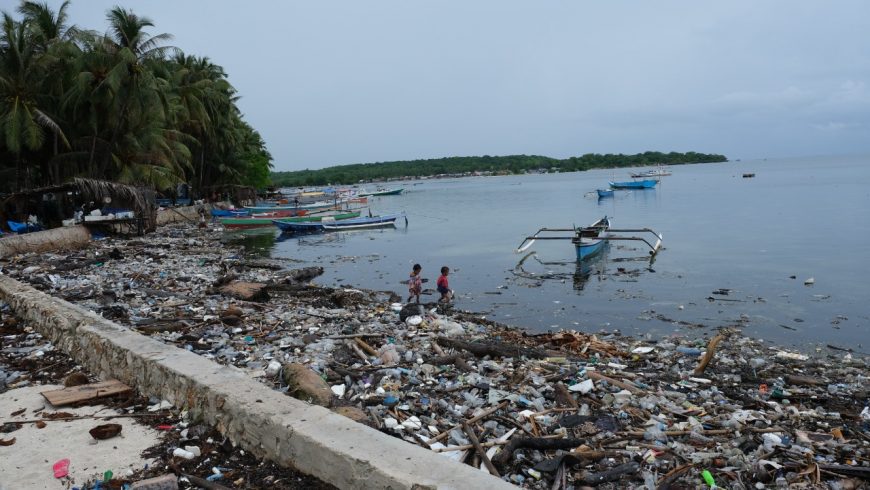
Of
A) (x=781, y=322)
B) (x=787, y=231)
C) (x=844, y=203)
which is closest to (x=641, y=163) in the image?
(x=844, y=203)

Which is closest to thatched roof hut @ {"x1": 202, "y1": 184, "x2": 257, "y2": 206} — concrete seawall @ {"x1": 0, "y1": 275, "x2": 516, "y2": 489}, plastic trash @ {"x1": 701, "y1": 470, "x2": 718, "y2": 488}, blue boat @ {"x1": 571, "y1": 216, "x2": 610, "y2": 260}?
blue boat @ {"x1": 571, "y1": 216, "x2": 610, "y2": 260}

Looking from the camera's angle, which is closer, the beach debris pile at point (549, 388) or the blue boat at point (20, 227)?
the beach debris pile at point (549, 388)

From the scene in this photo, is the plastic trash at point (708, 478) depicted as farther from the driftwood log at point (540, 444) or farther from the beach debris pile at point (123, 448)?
the beach debris pile at point (123, 448)

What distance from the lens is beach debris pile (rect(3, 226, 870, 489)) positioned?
480 centimetres

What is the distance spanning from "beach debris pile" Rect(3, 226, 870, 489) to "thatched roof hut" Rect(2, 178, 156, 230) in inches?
473

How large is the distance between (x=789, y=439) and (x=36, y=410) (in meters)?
6.81

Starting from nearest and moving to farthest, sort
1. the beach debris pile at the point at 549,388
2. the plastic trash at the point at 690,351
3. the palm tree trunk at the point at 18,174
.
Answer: the beach debris pile at the point at 549,388 < the plastic trash at the point at 690,351 < the palm tree trunk at the point at 18,174

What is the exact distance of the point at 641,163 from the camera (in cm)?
19200

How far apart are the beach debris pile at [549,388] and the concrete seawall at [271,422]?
1.02 meters

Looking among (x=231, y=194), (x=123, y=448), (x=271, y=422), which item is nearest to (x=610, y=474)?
(x=271, y=422)

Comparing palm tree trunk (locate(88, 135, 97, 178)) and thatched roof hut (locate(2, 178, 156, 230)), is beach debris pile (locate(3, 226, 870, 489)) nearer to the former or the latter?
thatched roof hut (locate(2, 178, 156, 230))

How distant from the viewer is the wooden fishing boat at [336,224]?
1390 inches

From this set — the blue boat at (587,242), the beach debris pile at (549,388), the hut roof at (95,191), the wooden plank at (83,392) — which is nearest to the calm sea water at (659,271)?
the blue boat at (587,242)

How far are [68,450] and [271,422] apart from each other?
1.61 metres
